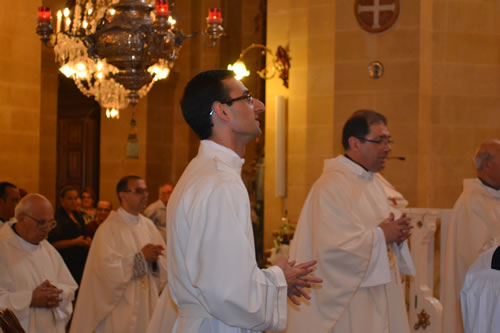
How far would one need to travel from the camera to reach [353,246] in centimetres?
457

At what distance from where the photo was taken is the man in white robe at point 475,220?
5.72 m

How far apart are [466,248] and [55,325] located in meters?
3.28

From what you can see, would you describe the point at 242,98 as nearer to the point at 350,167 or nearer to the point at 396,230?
the point at 396,230

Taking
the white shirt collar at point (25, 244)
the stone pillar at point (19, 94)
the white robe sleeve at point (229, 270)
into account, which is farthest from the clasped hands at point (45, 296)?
the stone pillar at point (19, 94)

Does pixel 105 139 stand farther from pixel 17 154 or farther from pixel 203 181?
pixel 203 181

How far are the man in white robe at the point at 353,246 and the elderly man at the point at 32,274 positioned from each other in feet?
6.07

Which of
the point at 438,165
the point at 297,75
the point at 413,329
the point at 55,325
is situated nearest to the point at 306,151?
the point at 297,75

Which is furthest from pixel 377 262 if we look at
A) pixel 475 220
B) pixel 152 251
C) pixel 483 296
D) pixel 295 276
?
pixel 152 251

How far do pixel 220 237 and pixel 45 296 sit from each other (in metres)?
2.96

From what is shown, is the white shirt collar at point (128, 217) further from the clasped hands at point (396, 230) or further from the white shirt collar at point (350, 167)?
the clasped hands at point (396, 230)

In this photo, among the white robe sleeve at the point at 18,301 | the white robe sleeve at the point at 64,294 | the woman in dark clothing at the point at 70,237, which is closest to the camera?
the white robe sleeve at the point at 18,301

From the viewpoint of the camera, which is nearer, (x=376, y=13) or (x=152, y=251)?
(x=152, y=251)

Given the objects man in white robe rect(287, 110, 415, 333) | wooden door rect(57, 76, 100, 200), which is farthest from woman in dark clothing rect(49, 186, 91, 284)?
wooden door rect(57, 76, 100, 200)

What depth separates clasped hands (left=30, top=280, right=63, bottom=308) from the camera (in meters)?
5.27
